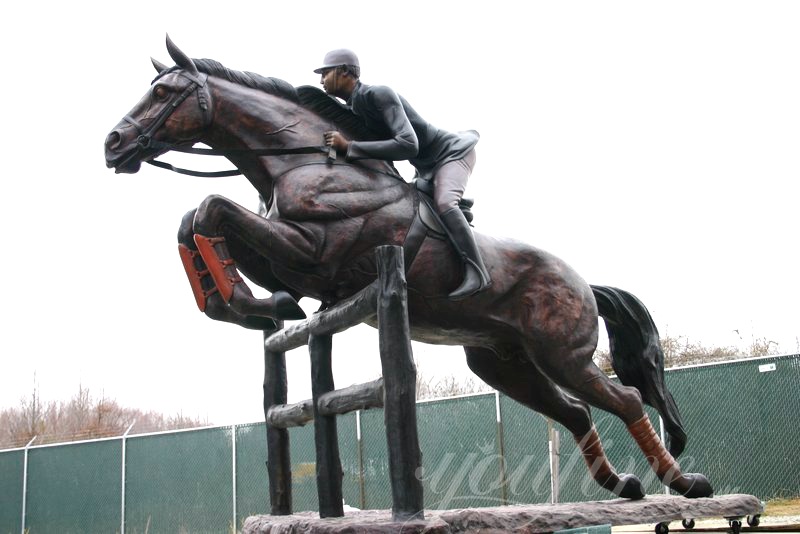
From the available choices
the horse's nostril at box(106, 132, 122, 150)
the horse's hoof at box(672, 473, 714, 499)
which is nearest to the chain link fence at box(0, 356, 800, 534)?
the horse's hoof at box(672, 473, 714, 499)

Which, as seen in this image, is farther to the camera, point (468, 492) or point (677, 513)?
point (468, 492)

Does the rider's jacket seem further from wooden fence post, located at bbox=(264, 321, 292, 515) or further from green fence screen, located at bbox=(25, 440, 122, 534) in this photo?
green fence screen, located at bbox=(25, 440, 122, 534)

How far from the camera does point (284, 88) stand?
4875 mm

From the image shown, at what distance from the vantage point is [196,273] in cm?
443

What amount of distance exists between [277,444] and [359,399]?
49.9 inches

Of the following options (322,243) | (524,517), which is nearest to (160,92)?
(322,243)

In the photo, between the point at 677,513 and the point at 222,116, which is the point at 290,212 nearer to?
the point at 222,116

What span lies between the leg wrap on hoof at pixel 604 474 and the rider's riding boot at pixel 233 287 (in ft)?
8.02

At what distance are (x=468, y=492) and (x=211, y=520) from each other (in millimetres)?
4507

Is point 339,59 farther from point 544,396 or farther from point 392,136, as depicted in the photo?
point 544,396

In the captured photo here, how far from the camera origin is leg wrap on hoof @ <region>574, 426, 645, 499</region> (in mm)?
5449

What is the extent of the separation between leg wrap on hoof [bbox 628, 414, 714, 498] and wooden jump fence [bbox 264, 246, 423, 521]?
1.80 meters

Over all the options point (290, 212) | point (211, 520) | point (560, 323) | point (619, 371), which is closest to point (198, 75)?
point (290, 212)

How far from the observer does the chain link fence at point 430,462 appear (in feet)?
32.9
